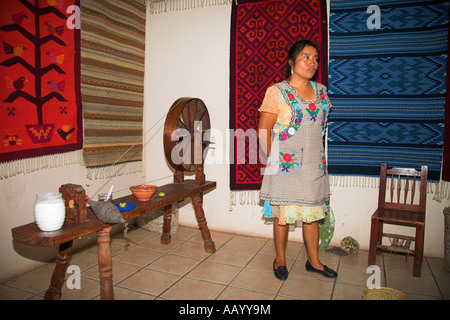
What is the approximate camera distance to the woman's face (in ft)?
8.02

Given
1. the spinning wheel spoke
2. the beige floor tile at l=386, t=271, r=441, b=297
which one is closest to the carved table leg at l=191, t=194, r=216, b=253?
the spinning wheel spoke

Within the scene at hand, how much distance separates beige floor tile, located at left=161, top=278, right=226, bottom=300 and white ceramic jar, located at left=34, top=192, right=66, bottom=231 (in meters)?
0.90

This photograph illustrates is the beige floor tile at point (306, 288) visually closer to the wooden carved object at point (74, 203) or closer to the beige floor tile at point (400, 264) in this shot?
the beige floor tile at point (400, 264)

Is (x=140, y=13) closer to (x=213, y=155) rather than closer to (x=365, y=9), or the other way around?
(x=213, y=155)

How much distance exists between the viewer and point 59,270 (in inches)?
85.0

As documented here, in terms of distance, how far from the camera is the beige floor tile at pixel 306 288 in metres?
2.33

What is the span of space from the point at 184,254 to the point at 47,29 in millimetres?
2106

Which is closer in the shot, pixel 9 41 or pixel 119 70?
pixel 9 41

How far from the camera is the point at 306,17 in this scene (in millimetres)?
3080

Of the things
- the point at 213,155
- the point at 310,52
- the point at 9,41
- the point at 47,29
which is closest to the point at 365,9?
the point at 310,52

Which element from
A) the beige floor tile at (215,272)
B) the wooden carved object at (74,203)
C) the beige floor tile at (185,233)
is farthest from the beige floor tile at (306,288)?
the wooden carved object at (74,203)

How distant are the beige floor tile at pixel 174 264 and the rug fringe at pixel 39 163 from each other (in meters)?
1.09

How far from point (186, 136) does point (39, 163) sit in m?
1.15

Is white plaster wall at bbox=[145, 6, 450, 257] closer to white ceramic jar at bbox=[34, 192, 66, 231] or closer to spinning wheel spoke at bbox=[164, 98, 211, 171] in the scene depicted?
spinning wheel spoke at bbox=[164, 98, 211, 171]
